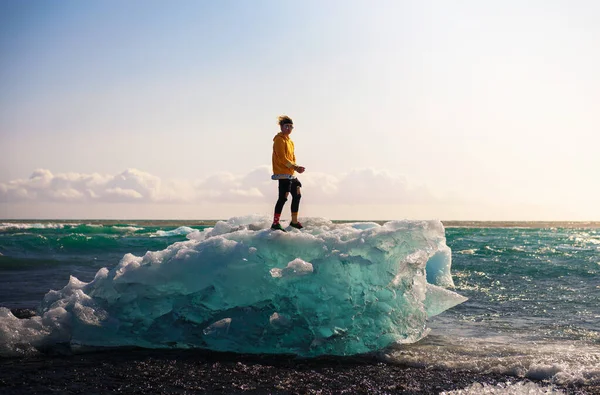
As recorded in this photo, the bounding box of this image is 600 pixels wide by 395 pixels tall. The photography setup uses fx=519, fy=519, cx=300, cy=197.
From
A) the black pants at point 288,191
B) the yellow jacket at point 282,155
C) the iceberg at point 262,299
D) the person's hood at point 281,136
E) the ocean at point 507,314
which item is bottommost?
the ocean at point 507,314

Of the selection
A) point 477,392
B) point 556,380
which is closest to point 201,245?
point 477,392

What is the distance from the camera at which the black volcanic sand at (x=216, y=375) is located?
525cm

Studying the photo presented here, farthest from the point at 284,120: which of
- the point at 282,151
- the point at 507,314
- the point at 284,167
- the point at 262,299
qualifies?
the point at 507,314

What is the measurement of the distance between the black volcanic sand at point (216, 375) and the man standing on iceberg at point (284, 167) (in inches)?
80.8

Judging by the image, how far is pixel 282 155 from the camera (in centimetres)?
724

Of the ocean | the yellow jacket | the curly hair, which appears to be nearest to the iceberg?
the ocean

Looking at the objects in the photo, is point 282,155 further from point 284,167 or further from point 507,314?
point 507,314

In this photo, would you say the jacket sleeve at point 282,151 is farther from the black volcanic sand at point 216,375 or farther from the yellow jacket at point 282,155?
the black volcanic sand at point 216,375

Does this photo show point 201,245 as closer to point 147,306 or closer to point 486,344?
point 147,306

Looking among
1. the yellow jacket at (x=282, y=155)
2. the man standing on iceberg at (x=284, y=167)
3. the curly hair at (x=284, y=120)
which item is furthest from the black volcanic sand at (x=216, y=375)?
the curly hair at (x=284, y=120)

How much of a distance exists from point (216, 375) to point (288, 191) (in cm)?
268

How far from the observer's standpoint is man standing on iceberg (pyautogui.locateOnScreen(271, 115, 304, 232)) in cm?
724

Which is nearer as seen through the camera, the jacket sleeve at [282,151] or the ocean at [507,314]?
the ocean at [507,314]

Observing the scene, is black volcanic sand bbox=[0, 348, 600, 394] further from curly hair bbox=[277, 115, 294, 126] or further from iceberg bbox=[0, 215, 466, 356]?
curly hair bbox=[277, 115, 294, 126]
